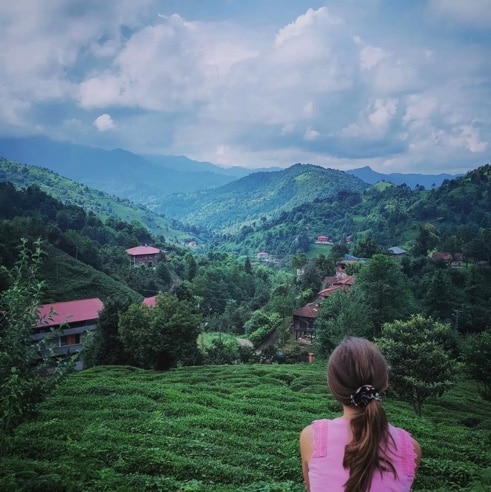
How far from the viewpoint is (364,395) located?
2.97 m

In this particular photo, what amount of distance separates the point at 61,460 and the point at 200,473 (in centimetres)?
300

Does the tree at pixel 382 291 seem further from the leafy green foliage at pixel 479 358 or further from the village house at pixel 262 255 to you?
the village house at pixel 262 255

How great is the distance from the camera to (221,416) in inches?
602

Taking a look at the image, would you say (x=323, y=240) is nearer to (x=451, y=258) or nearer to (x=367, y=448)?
(x=451, y=258)

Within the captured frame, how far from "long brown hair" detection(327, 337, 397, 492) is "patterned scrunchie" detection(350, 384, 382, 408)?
0.07 feet

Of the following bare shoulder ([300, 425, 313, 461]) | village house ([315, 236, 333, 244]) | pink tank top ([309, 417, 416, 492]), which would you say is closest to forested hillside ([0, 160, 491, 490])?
village house ([315, 236, 333, 244])

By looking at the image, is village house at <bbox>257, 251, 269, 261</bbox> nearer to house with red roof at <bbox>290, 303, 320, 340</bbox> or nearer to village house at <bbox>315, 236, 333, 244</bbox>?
village house at <bbox>315, 236, 333, 244</bbox>

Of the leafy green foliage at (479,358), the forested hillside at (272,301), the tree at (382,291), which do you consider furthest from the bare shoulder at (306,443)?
the tree at (382,291)

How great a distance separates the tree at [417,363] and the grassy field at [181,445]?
2309mm

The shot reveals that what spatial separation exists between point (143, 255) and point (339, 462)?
11510 cm

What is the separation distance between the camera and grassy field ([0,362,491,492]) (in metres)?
8.74

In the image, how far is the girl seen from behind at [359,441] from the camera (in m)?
2.91

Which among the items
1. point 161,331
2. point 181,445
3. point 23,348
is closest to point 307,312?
point 161,331

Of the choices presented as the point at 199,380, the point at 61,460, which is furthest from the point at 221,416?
the point at 199,380
